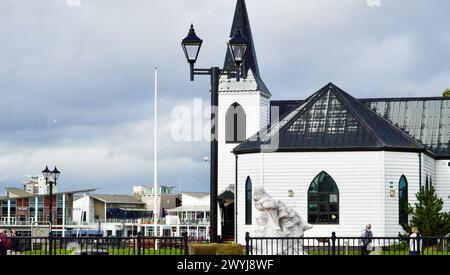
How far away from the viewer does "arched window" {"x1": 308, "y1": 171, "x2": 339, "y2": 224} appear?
54.8 m

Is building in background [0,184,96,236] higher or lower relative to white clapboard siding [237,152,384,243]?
lower

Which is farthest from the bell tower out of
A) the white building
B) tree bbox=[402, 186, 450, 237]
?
the white building

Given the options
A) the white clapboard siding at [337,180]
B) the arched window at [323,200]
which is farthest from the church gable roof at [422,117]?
the arched window at [323,200]

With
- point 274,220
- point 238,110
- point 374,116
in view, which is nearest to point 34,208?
point 238,110

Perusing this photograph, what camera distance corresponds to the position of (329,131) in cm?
5647

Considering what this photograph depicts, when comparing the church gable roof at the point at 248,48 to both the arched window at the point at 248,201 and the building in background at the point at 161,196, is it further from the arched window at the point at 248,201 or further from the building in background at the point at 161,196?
the building in background at the point at 161,196

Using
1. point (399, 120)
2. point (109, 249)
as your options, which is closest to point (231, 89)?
point (399, 120)

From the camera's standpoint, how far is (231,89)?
67.9m

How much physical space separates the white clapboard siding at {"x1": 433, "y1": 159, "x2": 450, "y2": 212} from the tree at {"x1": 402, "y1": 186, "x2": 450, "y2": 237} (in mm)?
6920

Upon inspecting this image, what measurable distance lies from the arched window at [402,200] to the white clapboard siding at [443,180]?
5.62 m

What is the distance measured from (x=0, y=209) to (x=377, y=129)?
107 metres

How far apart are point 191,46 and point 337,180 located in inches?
1065

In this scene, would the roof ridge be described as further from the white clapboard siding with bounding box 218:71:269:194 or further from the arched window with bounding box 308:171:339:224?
the white clapboard siding with bounding box 218:71:269:194
